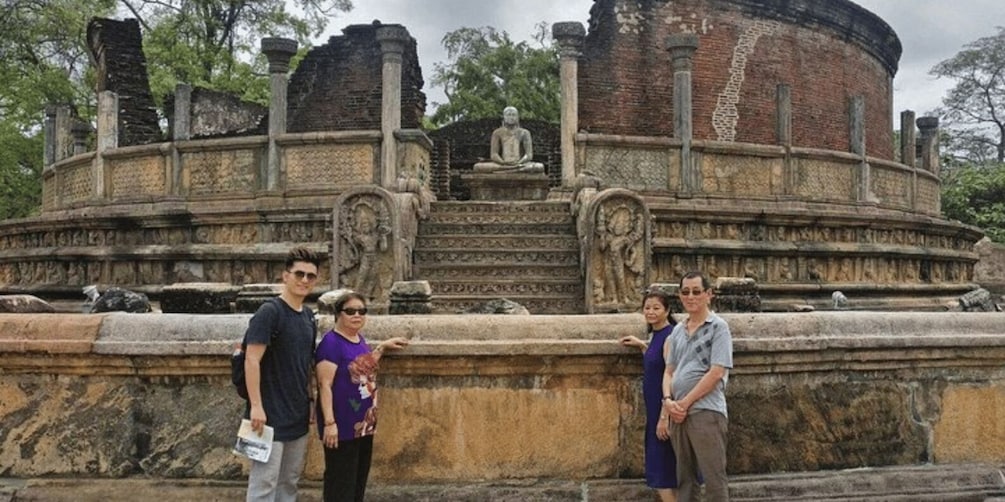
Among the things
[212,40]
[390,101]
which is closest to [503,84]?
[212,40]

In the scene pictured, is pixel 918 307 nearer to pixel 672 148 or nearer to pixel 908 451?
pixel 672 148

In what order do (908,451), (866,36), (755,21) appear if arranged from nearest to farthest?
(908,451), (755,21), (866,36)

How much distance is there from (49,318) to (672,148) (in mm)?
9023

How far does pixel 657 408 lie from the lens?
3.02 metres

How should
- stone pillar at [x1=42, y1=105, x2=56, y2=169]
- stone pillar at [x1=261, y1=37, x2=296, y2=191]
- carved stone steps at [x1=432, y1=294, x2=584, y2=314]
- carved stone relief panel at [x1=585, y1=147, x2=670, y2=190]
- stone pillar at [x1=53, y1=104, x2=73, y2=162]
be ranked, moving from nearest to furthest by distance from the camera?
carved stone steps at [x1=432, y1=294, x2=584, y2=314] → stone pillar at [x1=261, y1=37, x2=296, y2=191] → carved stone relief panel at [x1=585, y1=147, x2=670, y2=190] → stone pillar at [x1=53, y1=104, x2=73, y2=162] → stone pillar at [x1=42, y1=105, x2=56, y2=169]

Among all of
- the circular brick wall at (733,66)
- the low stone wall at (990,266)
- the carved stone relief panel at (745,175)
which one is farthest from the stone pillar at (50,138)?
the low stone wall at (990,266)

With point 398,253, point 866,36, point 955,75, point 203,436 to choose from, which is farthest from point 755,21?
point 955,75

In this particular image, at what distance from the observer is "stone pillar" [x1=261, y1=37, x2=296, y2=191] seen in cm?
1059

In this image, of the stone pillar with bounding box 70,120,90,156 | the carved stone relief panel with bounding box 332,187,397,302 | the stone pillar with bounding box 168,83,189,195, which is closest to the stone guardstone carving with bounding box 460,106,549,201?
the carved stone relief panel with bounding box 332,187,397,302

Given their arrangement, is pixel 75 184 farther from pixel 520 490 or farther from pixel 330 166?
pixel 520 490

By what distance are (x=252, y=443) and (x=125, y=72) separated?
16152 millimetres

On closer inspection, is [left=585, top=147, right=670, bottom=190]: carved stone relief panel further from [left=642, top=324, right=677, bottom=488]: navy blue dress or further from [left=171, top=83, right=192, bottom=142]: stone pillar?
[left=642, top=324, right=677, bottom=488]: navy blue dress

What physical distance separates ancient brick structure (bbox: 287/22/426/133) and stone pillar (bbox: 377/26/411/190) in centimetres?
831

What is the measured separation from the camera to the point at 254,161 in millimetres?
10797
